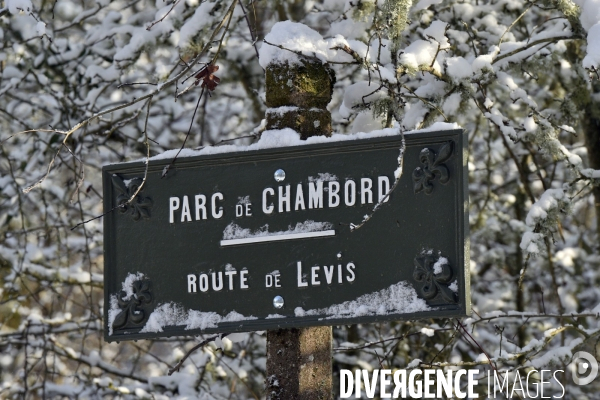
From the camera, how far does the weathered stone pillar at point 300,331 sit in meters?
2.23

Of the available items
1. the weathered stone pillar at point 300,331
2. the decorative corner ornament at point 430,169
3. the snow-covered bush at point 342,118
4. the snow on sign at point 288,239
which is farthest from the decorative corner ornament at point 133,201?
the decorative corner ornament at point 430,169

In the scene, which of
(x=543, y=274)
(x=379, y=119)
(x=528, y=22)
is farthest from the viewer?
(x=543, y=274)

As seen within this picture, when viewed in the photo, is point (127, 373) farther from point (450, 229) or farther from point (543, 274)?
point (450, 229)

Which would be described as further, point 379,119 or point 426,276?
point 379,119

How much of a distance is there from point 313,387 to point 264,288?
0.99ft

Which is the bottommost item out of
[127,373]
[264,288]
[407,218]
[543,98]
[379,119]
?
[127,373]

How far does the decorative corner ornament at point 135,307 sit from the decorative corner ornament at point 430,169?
2.44 ft

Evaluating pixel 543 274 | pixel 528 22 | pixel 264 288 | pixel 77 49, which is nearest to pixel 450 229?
pixel 264 288

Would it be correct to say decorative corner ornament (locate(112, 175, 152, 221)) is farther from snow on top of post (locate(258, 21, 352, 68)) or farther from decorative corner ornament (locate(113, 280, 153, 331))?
snow on top of post (locate(258, 21, 352, 68))

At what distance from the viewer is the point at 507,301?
6723 millimetres

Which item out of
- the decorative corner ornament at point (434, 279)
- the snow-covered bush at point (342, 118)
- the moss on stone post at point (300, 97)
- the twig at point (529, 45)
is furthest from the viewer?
the twig at point (529, 45)
